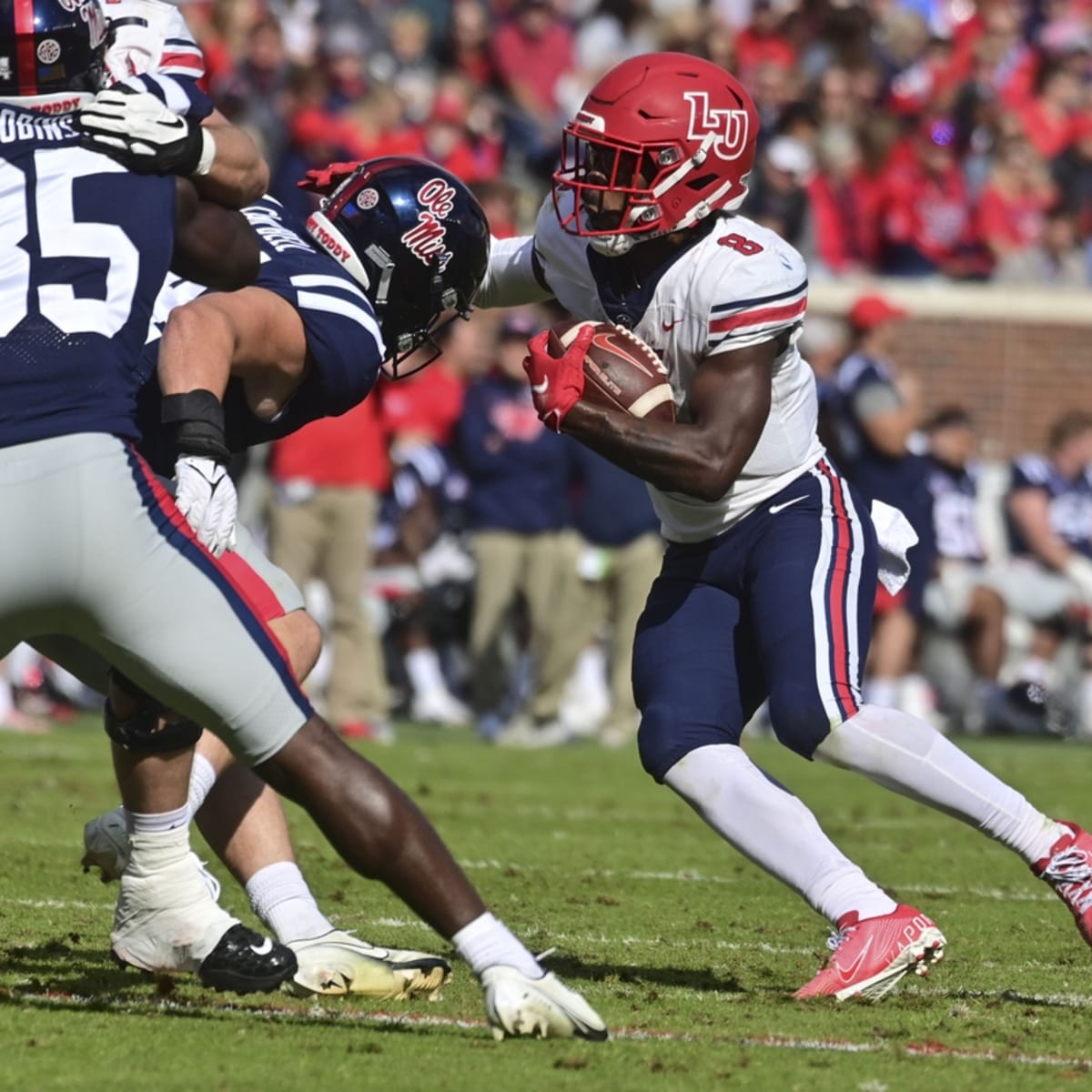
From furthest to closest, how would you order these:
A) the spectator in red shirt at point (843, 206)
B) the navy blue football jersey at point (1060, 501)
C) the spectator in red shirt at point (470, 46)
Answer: the spectator in red shirt at point (470, 46) < the spectator in red shirt at point (843, 206) < the navy blue football jersey at point (1060, 501)

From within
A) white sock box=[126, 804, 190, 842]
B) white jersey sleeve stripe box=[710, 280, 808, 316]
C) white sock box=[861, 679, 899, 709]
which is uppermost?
white jersey sleeve stripe box=[710, 280, 808, 316]

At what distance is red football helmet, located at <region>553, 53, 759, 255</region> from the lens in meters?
4.77

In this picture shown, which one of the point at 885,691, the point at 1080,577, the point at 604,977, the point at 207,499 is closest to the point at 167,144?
the point at 207,499

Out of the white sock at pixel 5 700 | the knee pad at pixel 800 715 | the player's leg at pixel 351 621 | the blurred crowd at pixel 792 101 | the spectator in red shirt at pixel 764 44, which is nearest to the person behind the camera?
the knee pad at pixel 800 715

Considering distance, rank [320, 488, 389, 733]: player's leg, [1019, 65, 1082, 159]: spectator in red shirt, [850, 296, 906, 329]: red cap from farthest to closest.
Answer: [1019, 65, 1082, 159]: spectator in red shirt
[850, 296, 906, 329]: red cap
[320, 488, 389, 733]: player's leg

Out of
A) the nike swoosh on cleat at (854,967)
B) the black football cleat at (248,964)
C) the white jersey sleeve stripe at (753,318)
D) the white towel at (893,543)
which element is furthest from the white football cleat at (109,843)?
the white towel at (893,543)

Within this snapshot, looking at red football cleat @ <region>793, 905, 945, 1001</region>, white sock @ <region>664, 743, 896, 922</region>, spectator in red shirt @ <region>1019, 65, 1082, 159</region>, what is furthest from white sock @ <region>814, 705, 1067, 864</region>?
spectator in red shirt @ <region>1019, 65, 1082, 159</region>

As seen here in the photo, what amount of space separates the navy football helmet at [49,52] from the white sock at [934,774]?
2.08 m

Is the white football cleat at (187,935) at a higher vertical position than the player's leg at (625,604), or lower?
higher

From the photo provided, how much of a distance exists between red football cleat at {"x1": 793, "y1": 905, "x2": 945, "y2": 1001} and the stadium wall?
9.97 meters

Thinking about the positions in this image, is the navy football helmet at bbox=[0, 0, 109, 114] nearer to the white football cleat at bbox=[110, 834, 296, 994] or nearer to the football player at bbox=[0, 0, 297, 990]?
the football player at bbox=[0, 0, 297, 990]

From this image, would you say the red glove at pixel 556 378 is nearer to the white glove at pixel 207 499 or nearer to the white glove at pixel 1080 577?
the white glove at pixel 207 499

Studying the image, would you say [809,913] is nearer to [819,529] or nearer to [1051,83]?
[819,529]

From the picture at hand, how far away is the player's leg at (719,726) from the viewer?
4527mm
